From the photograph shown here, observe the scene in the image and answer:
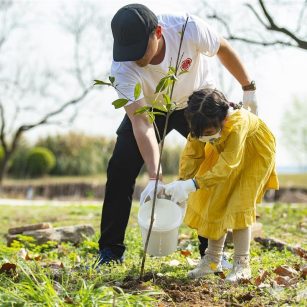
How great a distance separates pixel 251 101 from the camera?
3.95 m

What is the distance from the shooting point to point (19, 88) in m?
17.3

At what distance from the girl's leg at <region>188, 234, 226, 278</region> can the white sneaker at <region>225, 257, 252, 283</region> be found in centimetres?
13

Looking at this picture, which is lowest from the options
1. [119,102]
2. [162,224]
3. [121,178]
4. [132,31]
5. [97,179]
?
[97,179]

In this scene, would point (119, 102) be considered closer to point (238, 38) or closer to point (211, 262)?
point (211, 262)

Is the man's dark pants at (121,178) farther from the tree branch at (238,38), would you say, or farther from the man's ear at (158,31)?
the tree branch at (238,38)

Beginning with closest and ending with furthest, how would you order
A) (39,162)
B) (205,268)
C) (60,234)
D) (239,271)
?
(239,271) → (205,268) → (60,234) → (39,162)

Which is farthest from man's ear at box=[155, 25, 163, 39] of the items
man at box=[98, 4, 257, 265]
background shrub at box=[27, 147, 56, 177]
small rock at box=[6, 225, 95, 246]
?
background shrub at box=[27, 147, 56, 177]

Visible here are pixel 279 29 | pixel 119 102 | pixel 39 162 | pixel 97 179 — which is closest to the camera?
pixel 119 102

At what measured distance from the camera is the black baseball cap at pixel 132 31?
3281 mm

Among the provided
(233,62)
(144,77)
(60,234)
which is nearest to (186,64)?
(144,77)

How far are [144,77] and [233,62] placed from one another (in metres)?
0.63

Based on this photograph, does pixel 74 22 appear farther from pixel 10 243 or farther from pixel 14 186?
pixel 10 243

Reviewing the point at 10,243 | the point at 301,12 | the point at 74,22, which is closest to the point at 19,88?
the point at 74,22

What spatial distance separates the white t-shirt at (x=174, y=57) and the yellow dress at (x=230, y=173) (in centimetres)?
47
